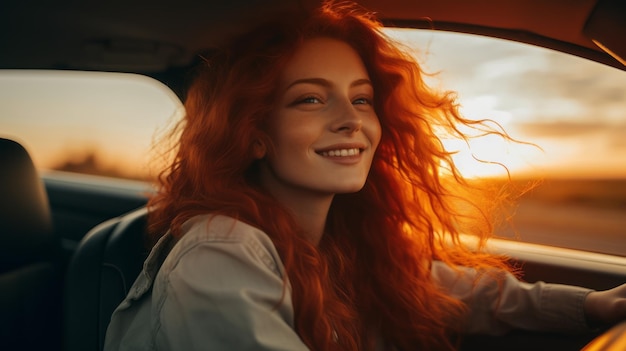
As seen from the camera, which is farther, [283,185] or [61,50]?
[61,50]

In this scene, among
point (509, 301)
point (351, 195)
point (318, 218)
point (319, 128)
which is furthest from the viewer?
point (351, 195)

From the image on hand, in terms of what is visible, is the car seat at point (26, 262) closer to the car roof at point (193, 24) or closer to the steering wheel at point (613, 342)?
the car roof at point (193, 24)

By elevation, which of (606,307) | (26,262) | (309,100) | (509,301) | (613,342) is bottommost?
(26,262)

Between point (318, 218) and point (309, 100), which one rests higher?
point (309, 100)

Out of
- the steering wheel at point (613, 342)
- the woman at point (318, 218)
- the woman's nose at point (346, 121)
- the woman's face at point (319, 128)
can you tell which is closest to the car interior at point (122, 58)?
the woman at point (318, 218)

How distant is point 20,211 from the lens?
2.08m

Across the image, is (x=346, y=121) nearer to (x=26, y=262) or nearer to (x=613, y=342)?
(x=613, y=342)

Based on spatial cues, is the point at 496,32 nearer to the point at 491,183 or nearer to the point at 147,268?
the point at 491,183

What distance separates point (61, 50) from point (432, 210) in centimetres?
162

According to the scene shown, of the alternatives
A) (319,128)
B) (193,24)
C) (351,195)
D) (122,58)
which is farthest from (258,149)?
(122,58)

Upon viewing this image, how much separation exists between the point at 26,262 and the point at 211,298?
129cm

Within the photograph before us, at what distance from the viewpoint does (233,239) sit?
1258 mm

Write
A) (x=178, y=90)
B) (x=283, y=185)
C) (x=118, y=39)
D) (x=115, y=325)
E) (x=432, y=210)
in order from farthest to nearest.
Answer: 1. (x=178, y=90)
2. (x=118, y=39)
3. (x=432, y=210)
4. (x=283, y=185)
5. (x=115, y=325)

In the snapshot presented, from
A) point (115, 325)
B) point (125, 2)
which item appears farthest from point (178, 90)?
point (115, 325)
